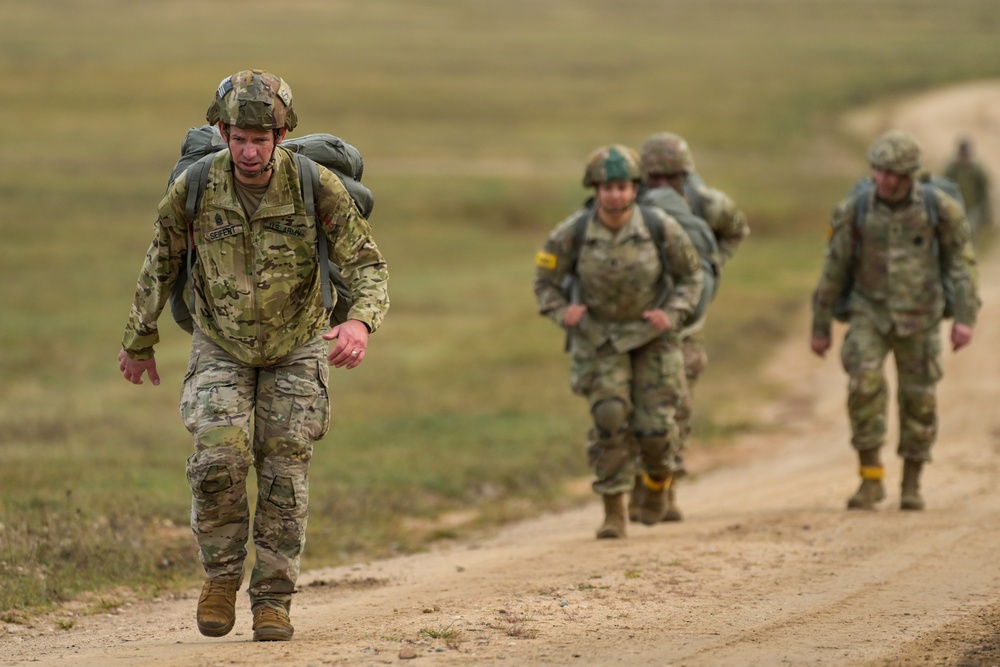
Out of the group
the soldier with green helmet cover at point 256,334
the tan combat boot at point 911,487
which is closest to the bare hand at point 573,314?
the tan combat boot at point 911,487

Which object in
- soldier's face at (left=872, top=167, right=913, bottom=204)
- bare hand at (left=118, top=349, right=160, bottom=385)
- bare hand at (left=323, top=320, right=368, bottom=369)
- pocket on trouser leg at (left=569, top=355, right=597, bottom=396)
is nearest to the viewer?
bare hand at (left=323, top=320, right=368, bottom=369)

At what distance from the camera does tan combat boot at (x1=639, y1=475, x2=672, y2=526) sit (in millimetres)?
10500

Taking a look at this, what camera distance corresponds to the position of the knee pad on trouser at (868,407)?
10.9m

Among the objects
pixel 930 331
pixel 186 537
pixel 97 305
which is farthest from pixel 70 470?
pixel 97 305

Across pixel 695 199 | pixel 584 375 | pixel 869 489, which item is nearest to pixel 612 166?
pixel 584 375

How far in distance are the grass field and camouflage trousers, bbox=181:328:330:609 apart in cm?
198

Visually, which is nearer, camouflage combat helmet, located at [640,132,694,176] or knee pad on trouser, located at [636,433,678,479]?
knee pad on trouser, located at [636,433,678,479]

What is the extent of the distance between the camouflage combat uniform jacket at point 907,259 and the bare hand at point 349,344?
540 centimetres

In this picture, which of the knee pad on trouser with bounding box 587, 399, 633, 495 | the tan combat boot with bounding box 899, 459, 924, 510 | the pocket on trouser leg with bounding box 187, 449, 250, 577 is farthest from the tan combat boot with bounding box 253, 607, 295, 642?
the tan combat boot with bounding box 899, 459, 924, 510

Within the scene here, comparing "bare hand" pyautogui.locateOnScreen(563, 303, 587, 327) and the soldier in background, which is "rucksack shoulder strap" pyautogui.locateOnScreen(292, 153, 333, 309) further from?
the soldier in background

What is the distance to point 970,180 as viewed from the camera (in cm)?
2711

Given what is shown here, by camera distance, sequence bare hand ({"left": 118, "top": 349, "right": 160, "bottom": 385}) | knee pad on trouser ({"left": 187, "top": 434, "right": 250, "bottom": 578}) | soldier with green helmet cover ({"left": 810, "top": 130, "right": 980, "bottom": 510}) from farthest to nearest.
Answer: soldier with green helmet cover ({"left": 810, "top": 130, "right": 980, "bottom": 510})
bare hand ({"left": 118, "top": 349, "right": 160, "bottom": 385})
knee pad on trouser ({"left": 187, "top": 434, "right": 250, "bottom": 578})

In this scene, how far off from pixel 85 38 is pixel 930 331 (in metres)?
66.9

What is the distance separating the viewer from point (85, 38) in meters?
72.6
